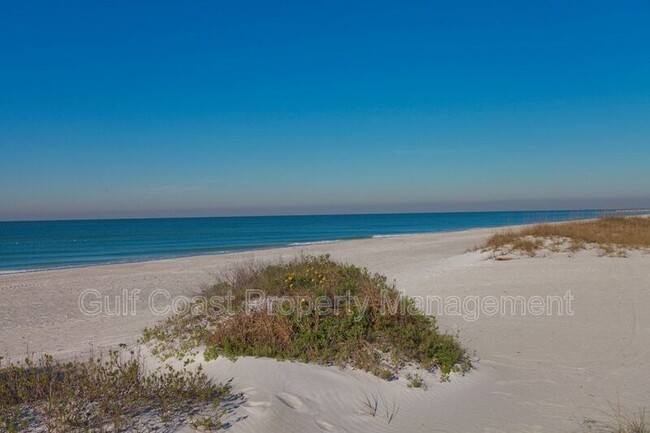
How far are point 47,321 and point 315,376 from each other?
8.00 meters

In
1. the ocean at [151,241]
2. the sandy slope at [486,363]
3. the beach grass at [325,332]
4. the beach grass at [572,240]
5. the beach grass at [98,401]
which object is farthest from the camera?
the ocean at [151,241]

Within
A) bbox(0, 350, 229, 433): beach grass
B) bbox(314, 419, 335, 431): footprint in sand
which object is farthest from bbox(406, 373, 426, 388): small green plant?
bbox(0, 350, 229, 433): beach grass

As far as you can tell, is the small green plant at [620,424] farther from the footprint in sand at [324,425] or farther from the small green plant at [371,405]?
the footprint in sand at [324,425]

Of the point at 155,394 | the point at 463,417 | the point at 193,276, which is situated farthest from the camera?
the point at 193,276

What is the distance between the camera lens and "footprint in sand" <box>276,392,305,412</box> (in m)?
4.83

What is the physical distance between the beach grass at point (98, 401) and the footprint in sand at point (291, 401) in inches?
21.4

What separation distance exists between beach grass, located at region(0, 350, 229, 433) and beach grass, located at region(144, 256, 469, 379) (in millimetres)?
1089

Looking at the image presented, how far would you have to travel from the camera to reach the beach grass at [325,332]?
19.4 ft

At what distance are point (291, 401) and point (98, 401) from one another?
1.74m

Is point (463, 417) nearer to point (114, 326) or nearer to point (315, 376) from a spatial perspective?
point (315, 376)

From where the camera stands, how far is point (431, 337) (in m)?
6.34

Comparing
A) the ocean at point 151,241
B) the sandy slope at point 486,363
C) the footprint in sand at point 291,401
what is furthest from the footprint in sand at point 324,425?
the ocean at point 151,241

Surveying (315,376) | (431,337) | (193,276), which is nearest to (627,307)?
(431,337)

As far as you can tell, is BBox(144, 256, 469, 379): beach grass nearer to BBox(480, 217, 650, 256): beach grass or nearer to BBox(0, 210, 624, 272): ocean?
BBox(480, 217, 650, 256): beach grass
